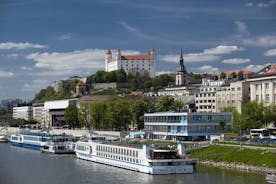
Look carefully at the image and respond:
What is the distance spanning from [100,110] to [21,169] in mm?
40569

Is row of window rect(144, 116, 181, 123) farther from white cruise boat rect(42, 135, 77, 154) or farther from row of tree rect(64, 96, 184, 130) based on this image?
white cruise boat rect(42, 135, 77, 154)

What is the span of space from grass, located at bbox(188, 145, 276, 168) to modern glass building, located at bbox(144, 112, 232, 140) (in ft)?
30.0

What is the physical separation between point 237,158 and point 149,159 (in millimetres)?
7765

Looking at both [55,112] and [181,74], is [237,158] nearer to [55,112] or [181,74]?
[181,74]

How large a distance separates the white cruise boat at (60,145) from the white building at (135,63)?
9392 centimetres

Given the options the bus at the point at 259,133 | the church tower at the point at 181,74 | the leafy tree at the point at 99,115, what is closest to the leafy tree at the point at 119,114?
the leafy tree at the point at 99,115

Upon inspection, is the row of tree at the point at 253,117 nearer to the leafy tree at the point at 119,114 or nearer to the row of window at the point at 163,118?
the row of window at the point at 163,118

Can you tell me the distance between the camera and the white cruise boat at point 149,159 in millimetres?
38250

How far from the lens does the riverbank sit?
38.3 m

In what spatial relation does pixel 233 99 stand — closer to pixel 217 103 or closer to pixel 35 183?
pixel 217 103

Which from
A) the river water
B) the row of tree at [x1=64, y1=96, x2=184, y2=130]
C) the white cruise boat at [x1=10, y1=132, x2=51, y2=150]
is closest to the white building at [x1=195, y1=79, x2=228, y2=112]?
the row of tree at [x1=64, y1=96, x2=184, y2=130]

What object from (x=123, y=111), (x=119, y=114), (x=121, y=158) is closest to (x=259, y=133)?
(x=121, y=158)

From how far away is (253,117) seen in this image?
5888 centimetres

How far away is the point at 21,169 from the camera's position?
43.7 m
